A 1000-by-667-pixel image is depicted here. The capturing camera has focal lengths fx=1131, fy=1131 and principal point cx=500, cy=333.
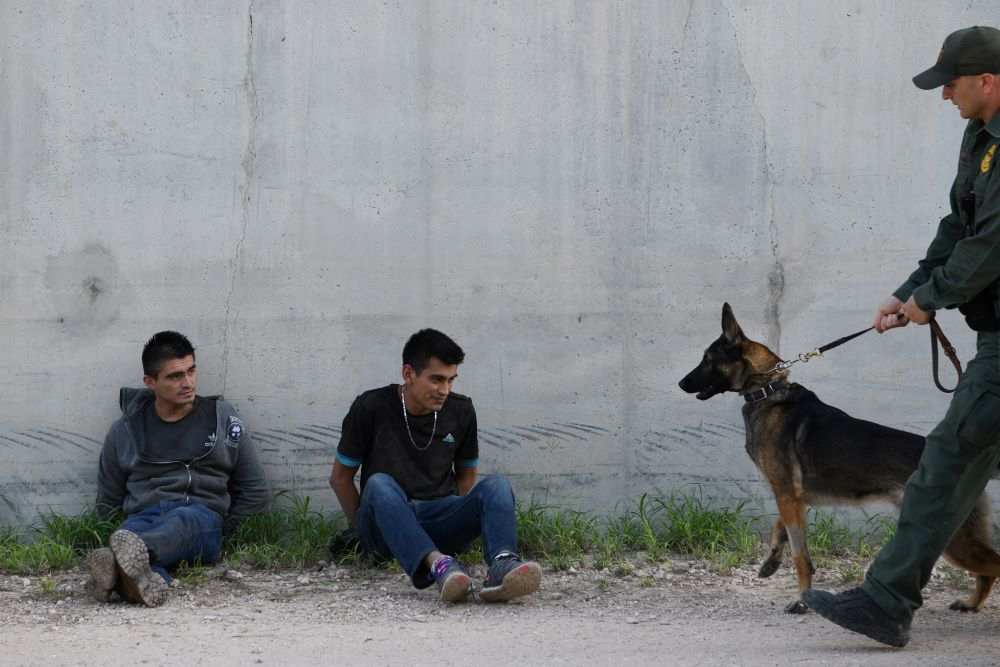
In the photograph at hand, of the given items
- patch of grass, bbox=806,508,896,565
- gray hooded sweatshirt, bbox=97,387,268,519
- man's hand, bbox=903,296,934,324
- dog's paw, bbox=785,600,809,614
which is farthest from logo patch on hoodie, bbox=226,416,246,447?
man's hand, bbox=903,296,934,324

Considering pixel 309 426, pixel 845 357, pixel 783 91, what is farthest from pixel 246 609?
pixel 783 91

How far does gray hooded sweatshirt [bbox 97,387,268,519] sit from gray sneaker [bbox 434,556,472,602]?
1.34 metres

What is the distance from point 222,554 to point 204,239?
1550 mm

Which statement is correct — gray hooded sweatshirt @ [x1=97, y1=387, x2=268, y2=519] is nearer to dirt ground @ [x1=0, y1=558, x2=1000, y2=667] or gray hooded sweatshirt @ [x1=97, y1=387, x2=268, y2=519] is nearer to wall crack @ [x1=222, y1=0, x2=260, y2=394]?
dirt ground @ [x1=0, y1=558, x2=1000, y2=667]

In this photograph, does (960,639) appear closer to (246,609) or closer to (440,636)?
(440,636)

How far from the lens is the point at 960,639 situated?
4.11m

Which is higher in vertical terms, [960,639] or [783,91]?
[783,91]

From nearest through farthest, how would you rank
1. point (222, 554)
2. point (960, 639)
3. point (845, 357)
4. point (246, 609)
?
point (960, 639), point (246, 609), point (222, 554), point (845, 357)

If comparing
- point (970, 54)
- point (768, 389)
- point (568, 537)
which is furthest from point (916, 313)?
point (568, 537)

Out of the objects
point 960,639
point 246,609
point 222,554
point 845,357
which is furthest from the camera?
point 845,357

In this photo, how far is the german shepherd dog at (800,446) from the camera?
4520 millimetres

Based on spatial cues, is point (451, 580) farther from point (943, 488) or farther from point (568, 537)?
point (943, 488)

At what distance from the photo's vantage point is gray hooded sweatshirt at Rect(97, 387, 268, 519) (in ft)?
17.3

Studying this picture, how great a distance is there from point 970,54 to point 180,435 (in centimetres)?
374
